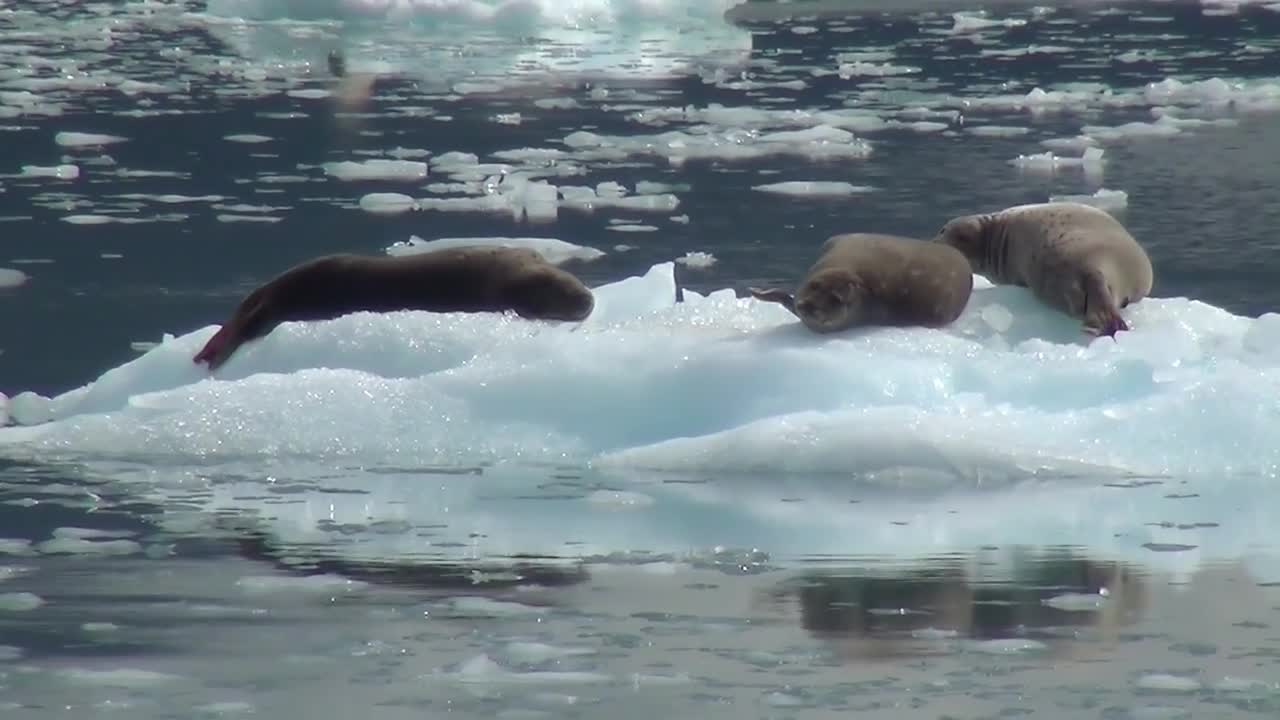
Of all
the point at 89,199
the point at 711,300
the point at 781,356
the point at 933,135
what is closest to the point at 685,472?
the point at 781,356

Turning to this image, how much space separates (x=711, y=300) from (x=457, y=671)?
2.71m

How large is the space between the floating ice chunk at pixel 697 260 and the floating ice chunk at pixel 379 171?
2969 mm

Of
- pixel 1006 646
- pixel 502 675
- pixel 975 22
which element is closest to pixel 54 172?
pixel 502 675

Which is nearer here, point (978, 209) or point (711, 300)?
point (711, 300)

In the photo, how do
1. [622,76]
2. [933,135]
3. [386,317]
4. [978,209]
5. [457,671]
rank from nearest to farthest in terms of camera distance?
[457,671], [386,317], [978,209], [933,135], [622,76]

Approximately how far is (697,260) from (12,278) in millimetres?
2572

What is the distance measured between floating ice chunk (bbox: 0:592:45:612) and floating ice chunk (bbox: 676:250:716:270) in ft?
17.1

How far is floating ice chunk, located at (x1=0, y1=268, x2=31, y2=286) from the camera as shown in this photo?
8.84 m

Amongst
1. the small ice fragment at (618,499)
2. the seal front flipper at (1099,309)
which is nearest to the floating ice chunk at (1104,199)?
the seal front flipper at (1099,309)

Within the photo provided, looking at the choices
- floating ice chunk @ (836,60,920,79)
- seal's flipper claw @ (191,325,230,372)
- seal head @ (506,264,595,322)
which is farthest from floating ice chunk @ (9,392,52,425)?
floating ice chunk @ (836,60,920,79)

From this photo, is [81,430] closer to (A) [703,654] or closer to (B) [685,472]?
(B) [685,472]

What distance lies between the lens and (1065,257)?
641 centimetres

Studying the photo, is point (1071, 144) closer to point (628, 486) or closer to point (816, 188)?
point (816, 188)

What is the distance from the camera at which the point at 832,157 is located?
43.3 ft
